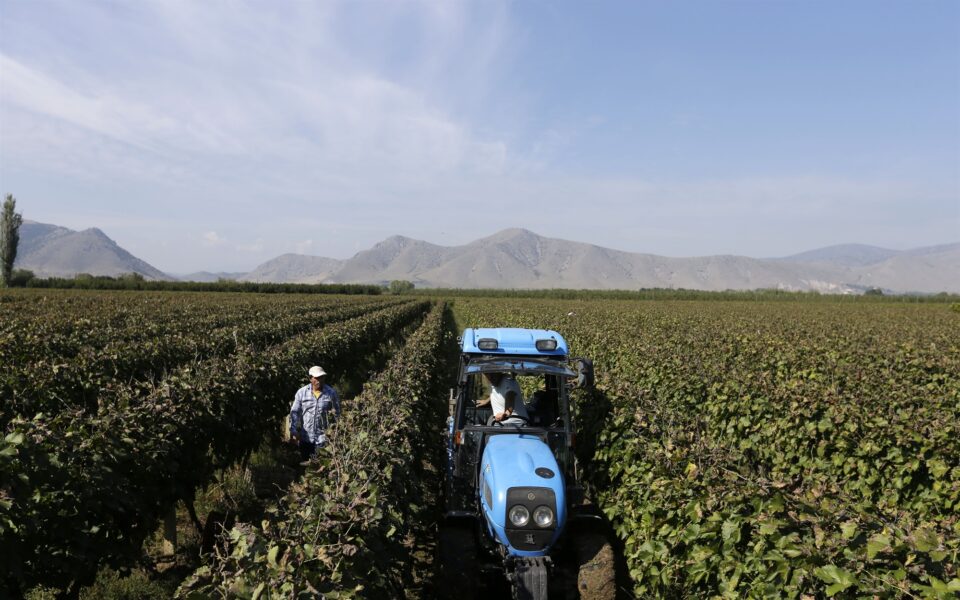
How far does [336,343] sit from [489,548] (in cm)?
1071

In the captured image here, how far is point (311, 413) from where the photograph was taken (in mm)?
7625

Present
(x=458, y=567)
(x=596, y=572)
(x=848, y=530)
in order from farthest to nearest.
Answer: (x=458, y=567) → (x=596, y=572) → (x=848, y=530)

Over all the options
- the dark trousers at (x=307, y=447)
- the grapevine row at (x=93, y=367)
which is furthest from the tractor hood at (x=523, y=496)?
the grapevine row at (x=93, y=367)

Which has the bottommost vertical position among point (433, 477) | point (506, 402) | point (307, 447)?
point (433, 477)

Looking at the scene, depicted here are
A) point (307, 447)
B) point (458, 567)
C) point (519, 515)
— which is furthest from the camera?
point (307, 447)

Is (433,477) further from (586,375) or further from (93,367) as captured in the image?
(93,367)

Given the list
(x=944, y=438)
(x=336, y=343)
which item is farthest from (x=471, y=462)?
(x=336, y=343)

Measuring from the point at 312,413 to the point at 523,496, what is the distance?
3.97 metres

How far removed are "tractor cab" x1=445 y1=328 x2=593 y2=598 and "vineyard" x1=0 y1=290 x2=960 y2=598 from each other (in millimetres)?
586

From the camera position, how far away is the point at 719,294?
316 ft

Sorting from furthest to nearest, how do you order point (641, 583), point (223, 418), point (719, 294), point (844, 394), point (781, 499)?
point (719, 294) < point (844, 394) < point (223, 418) < point (641, 583) < point (781, 499)

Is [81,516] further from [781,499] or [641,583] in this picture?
[781,499]

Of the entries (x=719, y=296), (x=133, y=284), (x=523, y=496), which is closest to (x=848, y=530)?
(x=523, y=496)

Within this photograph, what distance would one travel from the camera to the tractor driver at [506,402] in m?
6.03
